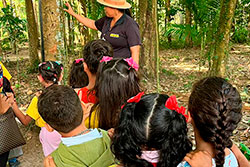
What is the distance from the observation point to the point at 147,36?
19.3 feet

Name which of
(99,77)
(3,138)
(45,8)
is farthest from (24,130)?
(99,77)

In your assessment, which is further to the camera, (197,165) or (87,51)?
(87,51)

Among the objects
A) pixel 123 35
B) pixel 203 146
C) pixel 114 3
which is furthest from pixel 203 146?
pixel 114 3

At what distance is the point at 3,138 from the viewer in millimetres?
2158

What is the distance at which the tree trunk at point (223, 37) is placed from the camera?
4.71 metres

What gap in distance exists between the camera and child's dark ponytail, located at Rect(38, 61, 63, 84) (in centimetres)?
240

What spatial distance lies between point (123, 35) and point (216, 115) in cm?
184

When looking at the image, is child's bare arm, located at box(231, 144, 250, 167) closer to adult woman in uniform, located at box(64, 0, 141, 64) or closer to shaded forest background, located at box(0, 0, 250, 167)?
shaded forest background, located at box(0, 0, 250, 167)

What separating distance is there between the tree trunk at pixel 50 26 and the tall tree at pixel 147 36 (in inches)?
127

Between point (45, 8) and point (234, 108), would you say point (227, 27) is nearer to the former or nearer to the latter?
point (45, 8)

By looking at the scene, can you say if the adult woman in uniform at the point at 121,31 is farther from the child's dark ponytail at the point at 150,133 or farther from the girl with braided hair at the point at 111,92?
the child's dark ponytail at the point at 150,133

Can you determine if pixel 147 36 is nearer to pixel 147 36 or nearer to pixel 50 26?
pixel 147 36

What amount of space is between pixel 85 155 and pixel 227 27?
14.2 feet

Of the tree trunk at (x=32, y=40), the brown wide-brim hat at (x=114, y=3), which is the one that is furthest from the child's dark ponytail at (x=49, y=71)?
the tree trunk at (x=32, y=40)
